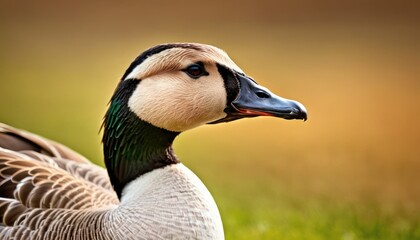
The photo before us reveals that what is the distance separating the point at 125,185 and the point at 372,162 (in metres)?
4.76

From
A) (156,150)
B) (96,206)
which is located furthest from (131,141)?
(96,206)

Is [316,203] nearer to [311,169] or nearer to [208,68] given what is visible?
[311,169]

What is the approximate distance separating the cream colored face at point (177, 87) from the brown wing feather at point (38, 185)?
0.53m

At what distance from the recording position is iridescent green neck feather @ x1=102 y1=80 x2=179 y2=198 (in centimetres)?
274

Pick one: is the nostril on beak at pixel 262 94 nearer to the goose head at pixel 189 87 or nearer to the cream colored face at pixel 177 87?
the goose head at pixel 189 87

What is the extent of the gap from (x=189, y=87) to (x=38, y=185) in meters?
0.76

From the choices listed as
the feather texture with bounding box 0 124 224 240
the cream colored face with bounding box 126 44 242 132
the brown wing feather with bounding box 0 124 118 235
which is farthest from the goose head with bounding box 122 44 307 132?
the brown wing feather with bounding box 0 124 118 235

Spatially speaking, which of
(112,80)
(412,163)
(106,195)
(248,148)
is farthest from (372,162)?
(112,80)

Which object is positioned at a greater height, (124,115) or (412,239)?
(124,115)

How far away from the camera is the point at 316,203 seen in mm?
5656

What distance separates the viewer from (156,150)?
2.78 metres

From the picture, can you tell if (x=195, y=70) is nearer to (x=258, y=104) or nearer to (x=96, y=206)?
(x=258, y=104)

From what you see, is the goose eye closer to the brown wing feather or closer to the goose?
the goose

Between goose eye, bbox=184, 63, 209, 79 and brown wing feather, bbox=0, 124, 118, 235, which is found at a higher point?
goose eye, bbox=184, 63, 209, 79
